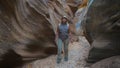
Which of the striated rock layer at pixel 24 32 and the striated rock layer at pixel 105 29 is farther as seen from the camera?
the striated rock layer at pixel 24 32

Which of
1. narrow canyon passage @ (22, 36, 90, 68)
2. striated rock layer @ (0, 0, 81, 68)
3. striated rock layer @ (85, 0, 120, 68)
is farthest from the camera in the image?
narrow canyon passage @ (22, 36, 90, 68)

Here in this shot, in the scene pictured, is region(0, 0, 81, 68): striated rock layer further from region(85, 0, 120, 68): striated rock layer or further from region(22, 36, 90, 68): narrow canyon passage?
region(85, 0, 120, 68): striated rock layer

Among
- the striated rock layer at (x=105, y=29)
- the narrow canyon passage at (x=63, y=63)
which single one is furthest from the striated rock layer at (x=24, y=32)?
the striated rock layer at (x=105, y=29)

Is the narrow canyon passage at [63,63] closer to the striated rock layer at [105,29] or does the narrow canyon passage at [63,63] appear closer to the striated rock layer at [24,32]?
the striated rock layer at [24,32]

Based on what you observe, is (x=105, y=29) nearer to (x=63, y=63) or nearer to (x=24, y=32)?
(x=63, y=63)

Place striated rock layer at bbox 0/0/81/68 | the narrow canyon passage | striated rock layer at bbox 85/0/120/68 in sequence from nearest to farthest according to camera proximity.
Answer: striated rock layer at bbox 85/0/120/68 → striated rock layer at bbox 0/0/81/68 → the narrow canyon passage

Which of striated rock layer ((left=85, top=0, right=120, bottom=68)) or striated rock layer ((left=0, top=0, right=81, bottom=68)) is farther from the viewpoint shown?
striated rock layer ((left=0, top=0, right=81, bottom=68))

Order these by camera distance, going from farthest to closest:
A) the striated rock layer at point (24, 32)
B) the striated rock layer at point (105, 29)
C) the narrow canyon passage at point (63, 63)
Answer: the narrow canyon passage at point (63, 63) < the striated rock layer at point (24, 32) < the striated rock layer at point (105, 29)

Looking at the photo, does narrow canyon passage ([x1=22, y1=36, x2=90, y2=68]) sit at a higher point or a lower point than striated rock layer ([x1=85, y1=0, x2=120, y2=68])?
lower

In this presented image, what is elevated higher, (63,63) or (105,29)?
(105,29)

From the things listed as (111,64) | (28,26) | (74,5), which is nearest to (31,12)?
(28,26)

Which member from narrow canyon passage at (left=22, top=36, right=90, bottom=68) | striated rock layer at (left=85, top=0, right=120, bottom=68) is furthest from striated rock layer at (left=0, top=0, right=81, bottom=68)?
striated rock layer at (left=85, top=0, right=120, bottom=68)

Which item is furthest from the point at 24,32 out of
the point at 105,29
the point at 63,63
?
the point at 105,29

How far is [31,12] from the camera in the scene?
43.5 feet
